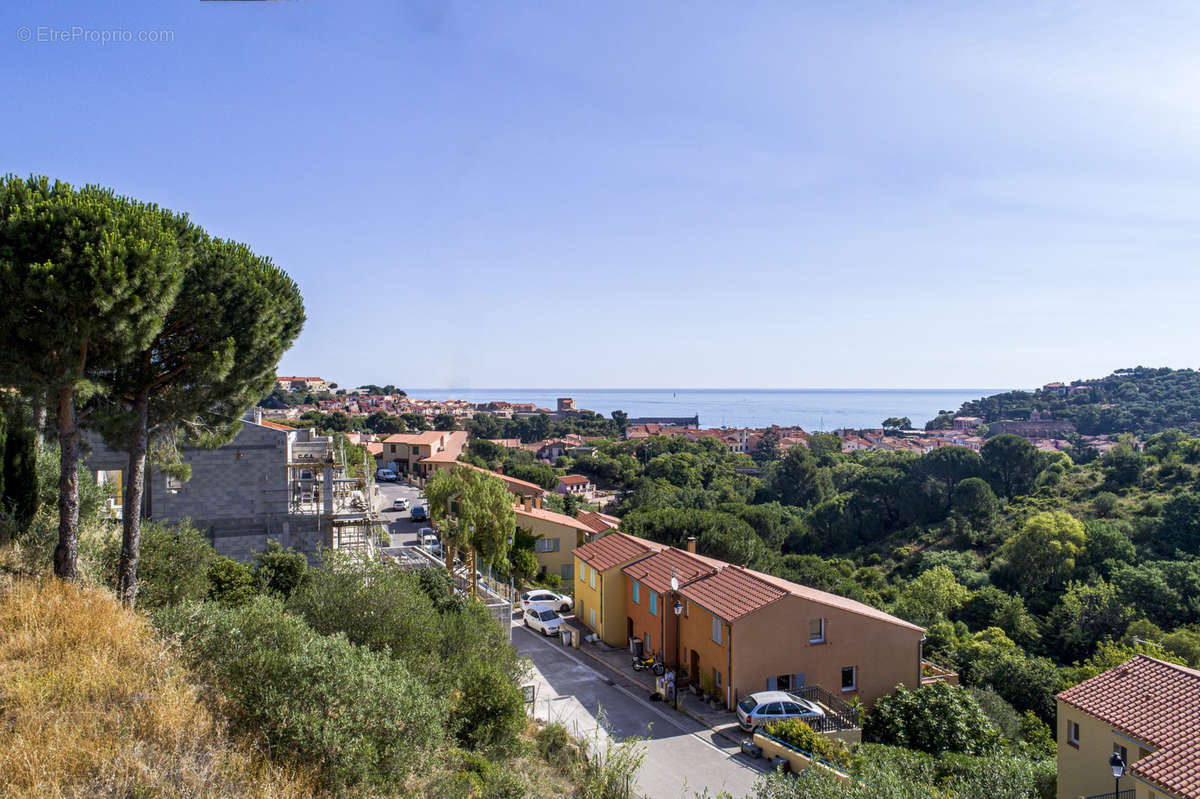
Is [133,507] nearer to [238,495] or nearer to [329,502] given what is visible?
[238,495]

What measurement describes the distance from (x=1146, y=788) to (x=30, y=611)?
1822cm

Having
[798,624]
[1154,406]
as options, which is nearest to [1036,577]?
[798,624]

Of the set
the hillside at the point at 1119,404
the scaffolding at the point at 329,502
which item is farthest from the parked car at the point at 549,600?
the hillside at the point at 1119,404

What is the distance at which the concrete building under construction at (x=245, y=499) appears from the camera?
22547 millimetres

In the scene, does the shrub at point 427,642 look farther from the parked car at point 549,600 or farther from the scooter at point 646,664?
the parked car at point 549,600

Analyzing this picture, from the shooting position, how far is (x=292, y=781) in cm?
730

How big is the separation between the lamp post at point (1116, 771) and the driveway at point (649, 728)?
6.20 m

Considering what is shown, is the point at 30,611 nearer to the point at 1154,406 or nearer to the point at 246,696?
the point at 246,696

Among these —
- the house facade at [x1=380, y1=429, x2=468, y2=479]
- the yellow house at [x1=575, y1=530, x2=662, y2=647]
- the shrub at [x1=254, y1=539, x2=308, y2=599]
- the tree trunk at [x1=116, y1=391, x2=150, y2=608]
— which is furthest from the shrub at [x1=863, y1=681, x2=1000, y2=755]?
the house facade at [x1=380, y1=429, x2=468, y2=479]

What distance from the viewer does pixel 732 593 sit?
19.8 meters

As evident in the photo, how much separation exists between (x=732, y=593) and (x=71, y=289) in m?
16.9

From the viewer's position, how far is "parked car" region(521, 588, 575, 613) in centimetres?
2747

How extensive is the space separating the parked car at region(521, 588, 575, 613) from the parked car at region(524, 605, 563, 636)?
2021 millimetres

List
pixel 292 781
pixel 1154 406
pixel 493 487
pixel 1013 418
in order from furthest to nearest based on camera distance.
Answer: pixel 1013 418 < pixel 1154 406 < pixel 493 487 < pixel 292 781
